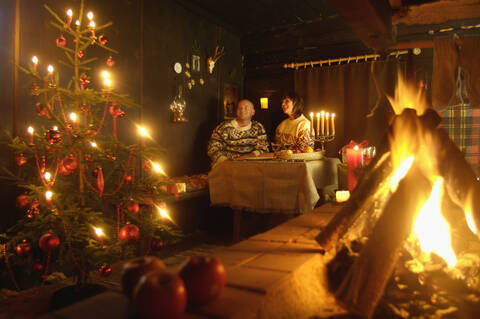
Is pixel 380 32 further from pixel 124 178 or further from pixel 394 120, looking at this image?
pixel 124 178

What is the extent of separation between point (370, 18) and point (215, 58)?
4546mm

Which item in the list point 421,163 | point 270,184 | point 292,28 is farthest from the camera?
point 292,28

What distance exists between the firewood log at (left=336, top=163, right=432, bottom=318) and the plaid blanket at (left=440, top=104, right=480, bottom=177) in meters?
3.90

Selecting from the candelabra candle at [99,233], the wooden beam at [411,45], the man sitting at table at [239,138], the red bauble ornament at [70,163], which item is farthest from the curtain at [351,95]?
the red bauble ornament at [70,163]

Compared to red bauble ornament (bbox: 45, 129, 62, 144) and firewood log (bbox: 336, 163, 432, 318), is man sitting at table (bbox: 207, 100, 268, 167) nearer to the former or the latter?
red bauble ornament (bbox: 45, 129, 62, 144)

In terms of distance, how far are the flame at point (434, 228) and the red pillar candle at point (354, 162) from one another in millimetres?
1162

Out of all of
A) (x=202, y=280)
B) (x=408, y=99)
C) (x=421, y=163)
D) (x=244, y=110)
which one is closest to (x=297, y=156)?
(x=244, y=110)

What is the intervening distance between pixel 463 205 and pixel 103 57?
391cm

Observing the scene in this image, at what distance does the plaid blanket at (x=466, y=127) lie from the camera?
15.7 feet

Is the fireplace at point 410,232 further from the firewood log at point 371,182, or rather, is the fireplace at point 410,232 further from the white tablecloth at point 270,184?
the white tablecloth at point 270,184

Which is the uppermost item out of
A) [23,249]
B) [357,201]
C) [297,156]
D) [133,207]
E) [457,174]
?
[297,156]

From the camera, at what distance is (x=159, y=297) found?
1.01 metres

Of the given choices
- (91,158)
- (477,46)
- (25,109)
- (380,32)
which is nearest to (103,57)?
(25,109)

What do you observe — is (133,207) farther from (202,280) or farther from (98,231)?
(202,280)
